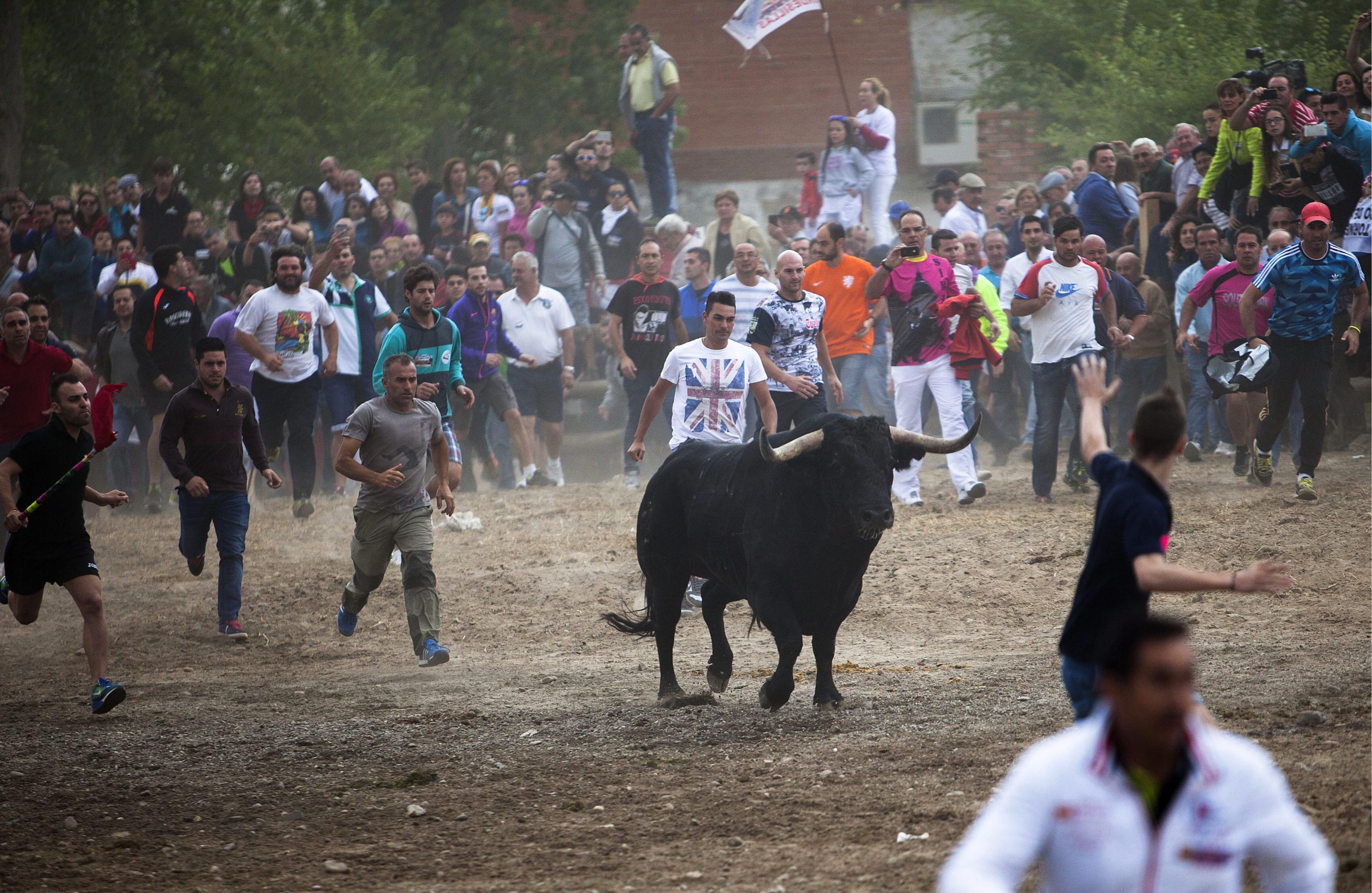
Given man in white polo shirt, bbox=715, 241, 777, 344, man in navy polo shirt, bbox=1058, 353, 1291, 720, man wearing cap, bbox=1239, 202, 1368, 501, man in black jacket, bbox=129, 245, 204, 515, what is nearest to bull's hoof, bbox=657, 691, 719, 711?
man in navy polo shirt, bbox=1058, 353, 1291, 720

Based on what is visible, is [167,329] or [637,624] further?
[167,329]

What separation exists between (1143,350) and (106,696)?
1008 centimetres

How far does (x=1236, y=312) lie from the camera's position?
12.5 meters

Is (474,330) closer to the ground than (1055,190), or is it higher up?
closer to the ground

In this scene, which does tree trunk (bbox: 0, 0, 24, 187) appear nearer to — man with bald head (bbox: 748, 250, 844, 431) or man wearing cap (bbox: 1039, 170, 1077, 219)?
man with bald head (bbox: 748, 250, 844, 431)

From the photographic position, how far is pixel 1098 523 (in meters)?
4.17

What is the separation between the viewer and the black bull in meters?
7.50

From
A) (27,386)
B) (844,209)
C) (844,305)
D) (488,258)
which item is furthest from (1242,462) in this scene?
(27,386)

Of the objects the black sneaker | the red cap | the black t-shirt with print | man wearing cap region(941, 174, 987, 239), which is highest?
man wearing cap region(941, 174, 987, 239)

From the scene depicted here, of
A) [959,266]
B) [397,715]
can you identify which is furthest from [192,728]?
[959,266]

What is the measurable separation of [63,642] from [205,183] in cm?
1616

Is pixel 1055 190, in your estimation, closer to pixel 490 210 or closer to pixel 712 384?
pixel 490 210

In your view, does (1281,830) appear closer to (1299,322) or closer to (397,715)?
(397,715)

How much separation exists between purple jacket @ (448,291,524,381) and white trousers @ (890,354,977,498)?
432 centimetres
